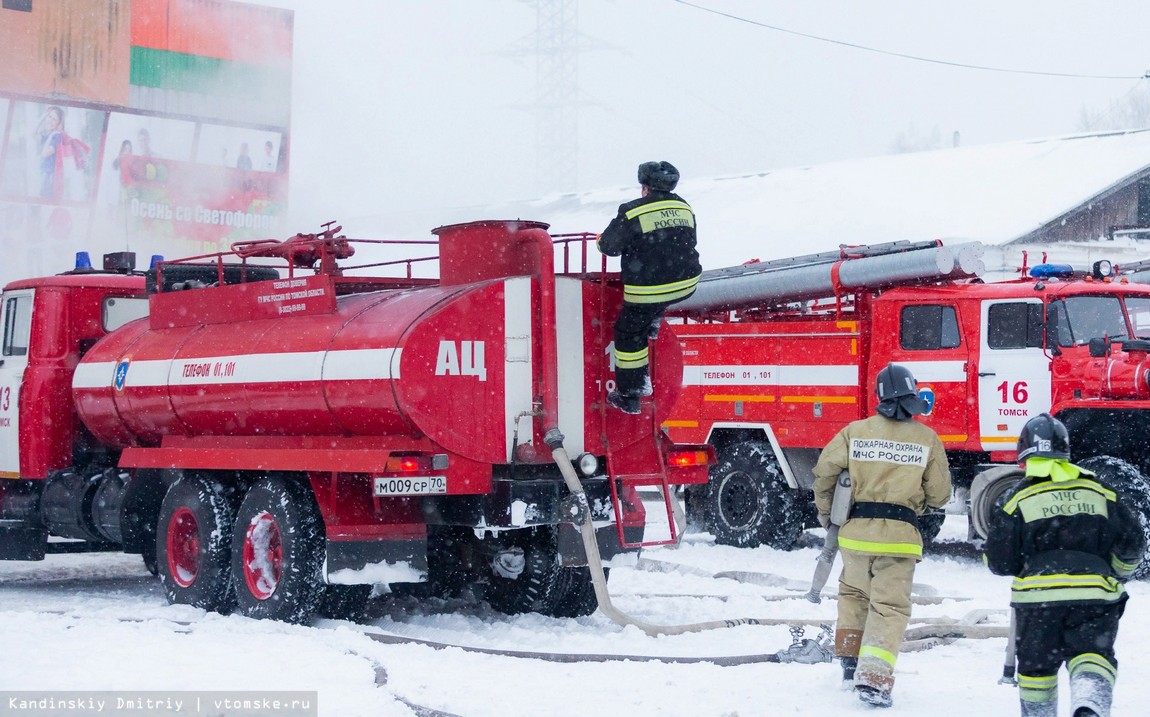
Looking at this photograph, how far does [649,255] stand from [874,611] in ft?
9.23

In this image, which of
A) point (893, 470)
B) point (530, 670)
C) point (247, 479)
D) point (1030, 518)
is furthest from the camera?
point (247, 479)

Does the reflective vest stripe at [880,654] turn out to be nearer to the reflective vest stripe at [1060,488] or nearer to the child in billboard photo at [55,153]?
the reflective vest stripe at [1060,488]

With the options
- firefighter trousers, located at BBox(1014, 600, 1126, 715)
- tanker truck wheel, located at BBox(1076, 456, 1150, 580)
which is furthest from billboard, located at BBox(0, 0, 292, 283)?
firefighter trousers, located at BBox(1014, 600, 1126, 715)

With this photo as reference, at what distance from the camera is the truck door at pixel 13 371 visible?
1212 centimetres

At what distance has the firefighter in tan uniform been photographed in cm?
712

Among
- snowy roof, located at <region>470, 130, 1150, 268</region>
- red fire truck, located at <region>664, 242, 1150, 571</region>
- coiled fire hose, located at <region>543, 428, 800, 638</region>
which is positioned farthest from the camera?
snowy roof, located at <region>470, 130, 1150, 268</region>

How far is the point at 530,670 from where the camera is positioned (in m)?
7.95

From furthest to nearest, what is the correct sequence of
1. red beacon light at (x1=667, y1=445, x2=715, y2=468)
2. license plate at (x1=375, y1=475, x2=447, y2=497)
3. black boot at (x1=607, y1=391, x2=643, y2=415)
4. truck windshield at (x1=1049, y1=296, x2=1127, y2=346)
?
truck windshield at (x1=1049, y1=296, x2=1127, y2=346), red beacon light at (x1=667, y1=445, x2=715, y2=468), black boot at (x1=607, y1=391, x2=643, y2=415), license plate at (x1=375, y1=475, x2=447, y2=497)

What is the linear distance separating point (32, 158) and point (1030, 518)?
3629 cm

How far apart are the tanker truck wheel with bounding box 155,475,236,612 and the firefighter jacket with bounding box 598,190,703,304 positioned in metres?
3.57

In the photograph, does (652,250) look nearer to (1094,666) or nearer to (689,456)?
(689,456)

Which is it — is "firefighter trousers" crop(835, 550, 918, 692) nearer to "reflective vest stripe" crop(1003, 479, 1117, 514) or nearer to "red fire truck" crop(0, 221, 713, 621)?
"reflective vest stripe" crop(1003, 479, 1117, 514)

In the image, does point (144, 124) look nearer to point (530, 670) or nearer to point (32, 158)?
point (32, 158)

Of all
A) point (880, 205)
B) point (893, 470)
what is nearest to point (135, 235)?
point (880, 205)
